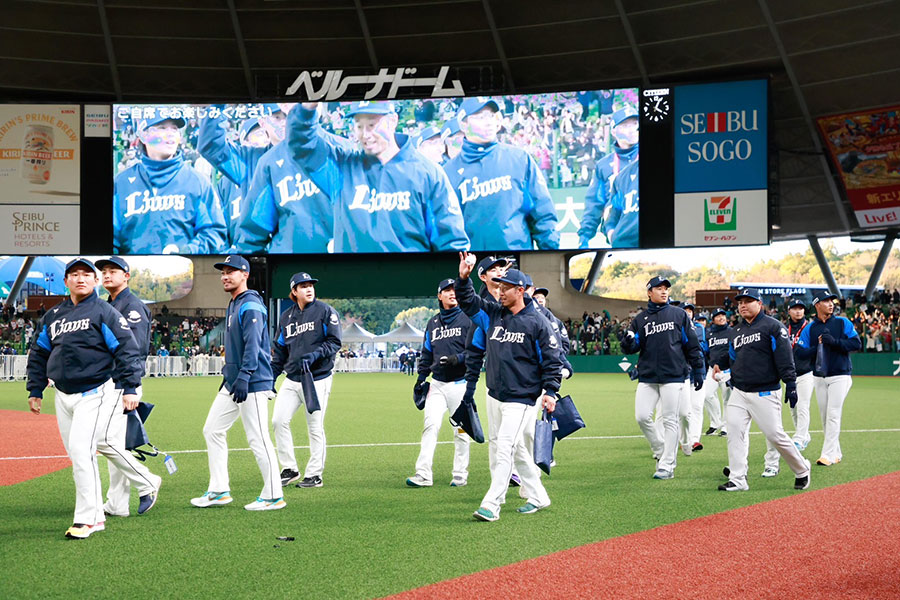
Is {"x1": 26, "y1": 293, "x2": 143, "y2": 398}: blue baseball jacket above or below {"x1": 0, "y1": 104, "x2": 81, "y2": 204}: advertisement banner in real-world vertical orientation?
below

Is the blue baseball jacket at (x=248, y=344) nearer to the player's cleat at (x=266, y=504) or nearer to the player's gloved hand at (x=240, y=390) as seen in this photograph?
the player's gloved hand at (x=240, y=390)

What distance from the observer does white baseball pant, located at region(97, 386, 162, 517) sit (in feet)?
24.6

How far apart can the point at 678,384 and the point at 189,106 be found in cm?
3100

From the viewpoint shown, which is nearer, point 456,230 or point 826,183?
point 456,230

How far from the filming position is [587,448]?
1339 cm

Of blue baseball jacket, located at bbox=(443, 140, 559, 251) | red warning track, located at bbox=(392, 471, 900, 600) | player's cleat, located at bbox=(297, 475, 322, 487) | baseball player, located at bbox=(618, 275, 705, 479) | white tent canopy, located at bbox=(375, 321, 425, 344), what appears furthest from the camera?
white tent canopy, located at bbox=(375, 321, 425, 344)

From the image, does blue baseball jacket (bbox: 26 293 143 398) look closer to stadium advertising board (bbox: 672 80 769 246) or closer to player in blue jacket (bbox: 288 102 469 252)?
player in blue jacket (bbox: 288 102 469 252)

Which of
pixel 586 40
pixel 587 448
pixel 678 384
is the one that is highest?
pixel 586 40

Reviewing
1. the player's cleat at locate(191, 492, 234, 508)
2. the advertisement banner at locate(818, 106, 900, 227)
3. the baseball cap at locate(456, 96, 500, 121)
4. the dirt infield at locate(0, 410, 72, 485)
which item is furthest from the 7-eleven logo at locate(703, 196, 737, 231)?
the player's cleat at locate(191, 492, 234, 508)

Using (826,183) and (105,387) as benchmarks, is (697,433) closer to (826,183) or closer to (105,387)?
(105,387)

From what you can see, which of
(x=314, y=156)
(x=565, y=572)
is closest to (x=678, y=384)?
(x=565, y=572)

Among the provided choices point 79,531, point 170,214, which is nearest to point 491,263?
point 79,531

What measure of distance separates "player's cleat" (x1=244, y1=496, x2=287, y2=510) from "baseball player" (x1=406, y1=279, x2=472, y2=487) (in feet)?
6.15

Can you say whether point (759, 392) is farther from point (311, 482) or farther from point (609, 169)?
point (609, 169)
